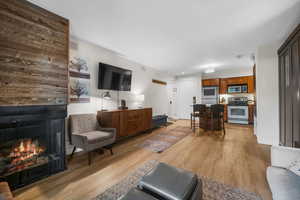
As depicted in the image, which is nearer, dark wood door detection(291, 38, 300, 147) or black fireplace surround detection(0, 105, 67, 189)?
black fireplace surround detection(0, 105, 67, 189)

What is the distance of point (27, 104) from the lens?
1.74m

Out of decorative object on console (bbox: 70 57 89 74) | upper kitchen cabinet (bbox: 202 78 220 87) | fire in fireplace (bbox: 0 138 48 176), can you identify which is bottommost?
fire in fireplace (bbox: 0 138 48 176)

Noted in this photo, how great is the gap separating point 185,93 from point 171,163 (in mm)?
5347

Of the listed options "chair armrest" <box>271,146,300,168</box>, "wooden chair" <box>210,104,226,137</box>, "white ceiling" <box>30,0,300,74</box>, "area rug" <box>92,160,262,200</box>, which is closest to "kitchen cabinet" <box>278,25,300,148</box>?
"white ceiling" <box>30,0,300,74</box>

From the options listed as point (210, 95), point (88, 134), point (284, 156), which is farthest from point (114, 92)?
point (210, 95)

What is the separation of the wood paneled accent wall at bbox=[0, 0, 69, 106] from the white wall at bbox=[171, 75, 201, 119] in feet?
20.0

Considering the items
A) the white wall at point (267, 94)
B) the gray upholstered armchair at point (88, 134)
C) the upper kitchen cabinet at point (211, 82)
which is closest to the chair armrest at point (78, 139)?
the gray upholstered armchair at point (88, 134)

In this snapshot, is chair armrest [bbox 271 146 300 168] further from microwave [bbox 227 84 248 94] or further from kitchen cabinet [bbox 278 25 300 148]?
microwave [bbox 227 84 248 94]

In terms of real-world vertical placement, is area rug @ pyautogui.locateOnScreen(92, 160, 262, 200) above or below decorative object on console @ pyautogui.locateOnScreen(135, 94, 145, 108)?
below

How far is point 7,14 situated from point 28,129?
1.51 metres

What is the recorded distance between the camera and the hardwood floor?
164 cm

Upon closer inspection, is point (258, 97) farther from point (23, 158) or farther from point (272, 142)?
point (23, 158)

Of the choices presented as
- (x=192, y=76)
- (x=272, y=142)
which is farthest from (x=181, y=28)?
(x=192, y=76)

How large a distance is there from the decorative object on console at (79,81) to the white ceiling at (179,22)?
598mm
